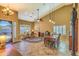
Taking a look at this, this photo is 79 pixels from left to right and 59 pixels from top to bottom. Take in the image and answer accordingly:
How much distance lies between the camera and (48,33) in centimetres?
310

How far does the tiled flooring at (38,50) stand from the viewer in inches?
118

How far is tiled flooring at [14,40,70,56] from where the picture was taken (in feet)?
9.87

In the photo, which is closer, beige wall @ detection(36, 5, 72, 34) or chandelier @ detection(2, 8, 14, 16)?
chandelier @ detection(2, 8, 14, 16)

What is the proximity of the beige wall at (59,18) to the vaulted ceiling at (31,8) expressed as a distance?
98 mm

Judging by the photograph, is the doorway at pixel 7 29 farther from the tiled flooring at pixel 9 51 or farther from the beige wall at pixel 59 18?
the beige wall at pixel 59 18

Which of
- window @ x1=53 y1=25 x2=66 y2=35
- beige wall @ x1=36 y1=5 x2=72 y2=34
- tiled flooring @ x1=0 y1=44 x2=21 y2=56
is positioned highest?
beige wall @ x1=36 y1=5 x2=72 y2=34

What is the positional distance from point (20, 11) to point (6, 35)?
0.60 metres

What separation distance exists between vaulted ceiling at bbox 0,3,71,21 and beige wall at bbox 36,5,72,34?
3.9 inches

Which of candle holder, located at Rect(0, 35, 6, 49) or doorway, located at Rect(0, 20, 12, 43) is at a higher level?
doorway, located at Rect(0, 20, 12, 43)

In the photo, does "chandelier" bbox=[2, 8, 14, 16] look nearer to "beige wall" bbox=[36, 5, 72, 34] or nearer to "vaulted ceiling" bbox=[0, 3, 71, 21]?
"vaulted ceiling" bbox=[0, 3, 71, 21]

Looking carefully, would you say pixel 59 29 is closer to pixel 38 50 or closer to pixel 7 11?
pixel 38 50

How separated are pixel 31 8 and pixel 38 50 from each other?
91 centimetres

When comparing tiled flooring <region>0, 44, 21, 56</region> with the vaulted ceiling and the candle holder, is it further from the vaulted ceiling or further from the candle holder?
the vaulted ceiling

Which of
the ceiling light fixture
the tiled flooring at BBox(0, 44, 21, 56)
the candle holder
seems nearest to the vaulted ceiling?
the ceiling light fixture
